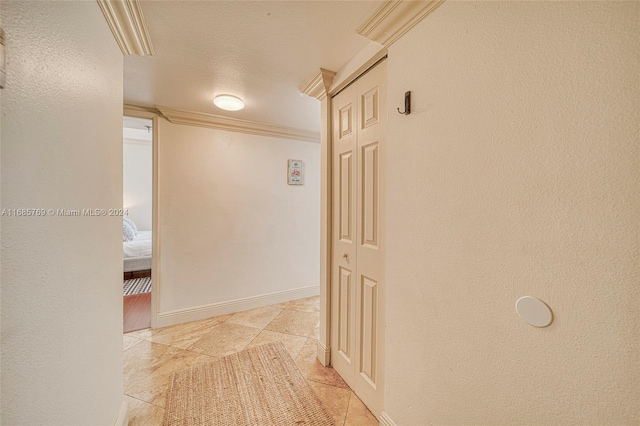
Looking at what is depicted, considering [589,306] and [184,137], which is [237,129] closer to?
[184,137]

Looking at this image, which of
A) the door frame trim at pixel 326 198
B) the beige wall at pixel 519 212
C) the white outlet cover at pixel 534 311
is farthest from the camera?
the door frame trim at pixel 326 198

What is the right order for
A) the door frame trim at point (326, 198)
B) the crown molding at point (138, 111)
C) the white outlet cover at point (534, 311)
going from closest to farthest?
1. the white outlet cover at point (534, 311)
2. the door frame trim at point (326, 198)
3. the crown molding at point (138, 111)

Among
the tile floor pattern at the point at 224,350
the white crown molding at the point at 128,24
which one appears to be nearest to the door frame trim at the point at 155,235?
the tile floor pattern at the point at 224,350

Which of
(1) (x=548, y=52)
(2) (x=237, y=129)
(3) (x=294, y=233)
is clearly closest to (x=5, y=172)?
(1) (x=548, y=52)

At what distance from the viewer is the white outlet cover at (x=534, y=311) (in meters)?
0.67

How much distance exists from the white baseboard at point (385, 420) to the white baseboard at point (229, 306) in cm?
196

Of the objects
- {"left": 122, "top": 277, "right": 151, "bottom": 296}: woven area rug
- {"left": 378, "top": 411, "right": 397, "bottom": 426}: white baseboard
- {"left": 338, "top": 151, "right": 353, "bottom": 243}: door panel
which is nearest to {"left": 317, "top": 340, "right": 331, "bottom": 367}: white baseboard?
{"left": 378, "top": 411, "right": 397, "bottom": 426}: white baseboard

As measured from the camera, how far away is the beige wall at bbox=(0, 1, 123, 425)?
591 mm

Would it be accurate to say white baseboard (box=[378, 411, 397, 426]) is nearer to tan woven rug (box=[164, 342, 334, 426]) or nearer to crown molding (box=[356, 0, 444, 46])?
tan woven rug (box=[164, 342, 334, 426])

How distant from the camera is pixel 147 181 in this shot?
5.25 m

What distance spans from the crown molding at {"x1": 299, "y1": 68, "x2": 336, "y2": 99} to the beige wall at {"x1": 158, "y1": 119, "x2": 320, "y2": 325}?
3.96 ft

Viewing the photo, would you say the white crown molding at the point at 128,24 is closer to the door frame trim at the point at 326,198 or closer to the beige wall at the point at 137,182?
the door frame trim at the point at 326,198

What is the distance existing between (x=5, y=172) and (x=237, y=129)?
7.69 ft

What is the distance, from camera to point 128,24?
1.16 m
